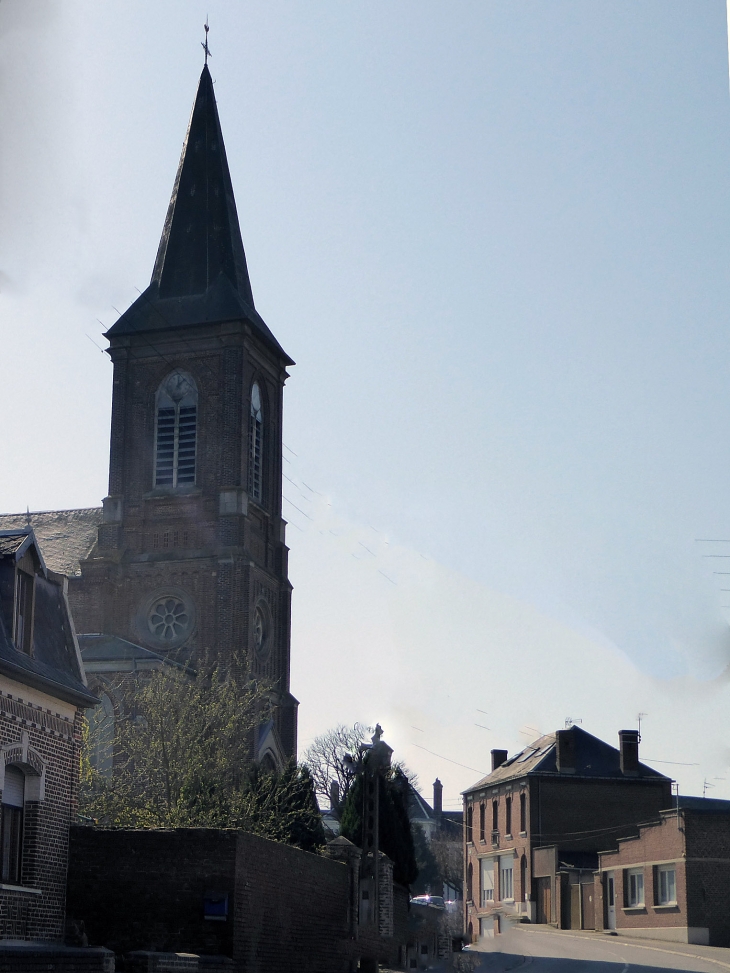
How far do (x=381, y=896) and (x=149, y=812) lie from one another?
27.7ft

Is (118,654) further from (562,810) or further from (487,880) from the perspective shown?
(487,880)

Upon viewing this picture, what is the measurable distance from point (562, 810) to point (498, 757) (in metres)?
12.9

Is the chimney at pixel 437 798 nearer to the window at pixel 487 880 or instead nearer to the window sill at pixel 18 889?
the window at pixel 487 880

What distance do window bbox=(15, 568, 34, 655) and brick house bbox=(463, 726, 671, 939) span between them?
42.2 m

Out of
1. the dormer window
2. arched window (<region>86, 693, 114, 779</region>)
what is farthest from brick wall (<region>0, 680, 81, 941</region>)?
arched window (<region>86, 693, 114, 779</region>)

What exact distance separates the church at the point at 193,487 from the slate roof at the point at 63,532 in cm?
8

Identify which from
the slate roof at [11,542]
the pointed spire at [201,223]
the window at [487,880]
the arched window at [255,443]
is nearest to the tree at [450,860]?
the window at [487,880]

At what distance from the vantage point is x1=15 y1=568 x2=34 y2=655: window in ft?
60.6

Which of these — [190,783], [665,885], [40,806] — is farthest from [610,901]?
[40,806]

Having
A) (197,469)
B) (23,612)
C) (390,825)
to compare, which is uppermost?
(197,469)

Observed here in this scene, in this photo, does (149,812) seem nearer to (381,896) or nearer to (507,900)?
(381,896)

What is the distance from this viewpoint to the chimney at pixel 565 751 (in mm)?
61531

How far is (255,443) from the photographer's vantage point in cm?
5219

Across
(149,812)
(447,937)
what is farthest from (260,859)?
(447,937)
